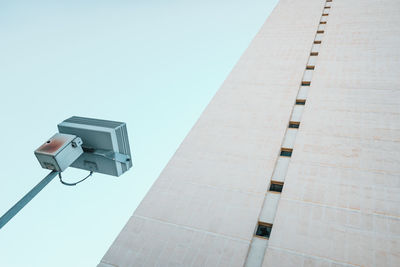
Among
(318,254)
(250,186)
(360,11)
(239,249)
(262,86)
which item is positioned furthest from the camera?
(360,11)

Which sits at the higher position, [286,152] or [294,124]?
[294,124]

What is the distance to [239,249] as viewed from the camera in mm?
5930

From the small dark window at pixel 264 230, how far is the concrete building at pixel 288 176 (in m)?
0.03

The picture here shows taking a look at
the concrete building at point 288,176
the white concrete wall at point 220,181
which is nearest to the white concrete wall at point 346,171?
the concrete building at point 288,176

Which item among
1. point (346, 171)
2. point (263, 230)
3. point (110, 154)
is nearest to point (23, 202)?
point (110, 154)

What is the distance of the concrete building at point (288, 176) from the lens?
5832mm

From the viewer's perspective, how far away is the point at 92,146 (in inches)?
121

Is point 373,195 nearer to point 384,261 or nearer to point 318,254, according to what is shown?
point 384,261

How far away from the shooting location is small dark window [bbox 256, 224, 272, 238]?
6480 millimetres

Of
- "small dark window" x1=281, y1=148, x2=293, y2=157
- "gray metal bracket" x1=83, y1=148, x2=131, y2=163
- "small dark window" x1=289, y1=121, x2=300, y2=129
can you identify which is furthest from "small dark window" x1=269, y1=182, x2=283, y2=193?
"gray metal bracket" x1=83, y1=148, x2=131, y2=163

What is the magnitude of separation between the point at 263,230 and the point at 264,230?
0.02 metres

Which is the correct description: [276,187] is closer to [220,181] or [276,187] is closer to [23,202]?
[220,181]

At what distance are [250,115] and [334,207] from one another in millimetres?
4523

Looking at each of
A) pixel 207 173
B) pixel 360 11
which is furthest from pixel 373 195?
pixel 360 11
